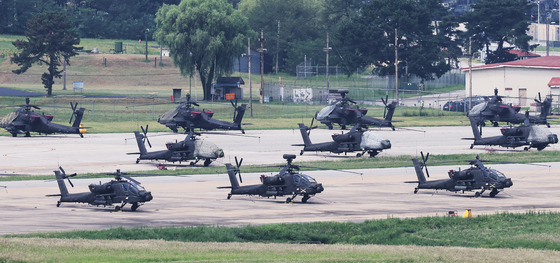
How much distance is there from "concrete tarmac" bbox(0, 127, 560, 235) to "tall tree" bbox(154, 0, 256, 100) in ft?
188

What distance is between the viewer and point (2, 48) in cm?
17462

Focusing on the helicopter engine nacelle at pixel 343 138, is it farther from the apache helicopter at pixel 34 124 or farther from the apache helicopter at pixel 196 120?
the apache helicopter at pixel 34 124

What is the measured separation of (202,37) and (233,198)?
81.6m

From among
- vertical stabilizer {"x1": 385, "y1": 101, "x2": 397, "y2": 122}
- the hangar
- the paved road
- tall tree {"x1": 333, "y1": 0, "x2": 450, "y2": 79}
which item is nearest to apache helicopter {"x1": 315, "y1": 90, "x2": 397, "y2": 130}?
vertical stabilizer {"x1": 385, "y1": 101, "x2": 397, "y2": 122}

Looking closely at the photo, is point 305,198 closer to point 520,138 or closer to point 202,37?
point 520,138

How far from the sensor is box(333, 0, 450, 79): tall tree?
144750 millimetres

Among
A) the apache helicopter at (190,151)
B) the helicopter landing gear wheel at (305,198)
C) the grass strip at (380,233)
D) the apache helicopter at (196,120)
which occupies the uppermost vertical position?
the apache helicopter at (196,120)

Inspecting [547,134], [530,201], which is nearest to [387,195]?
[530,201]

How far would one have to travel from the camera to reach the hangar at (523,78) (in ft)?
388

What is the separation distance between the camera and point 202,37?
122m

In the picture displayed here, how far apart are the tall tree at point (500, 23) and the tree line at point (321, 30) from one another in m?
0.17

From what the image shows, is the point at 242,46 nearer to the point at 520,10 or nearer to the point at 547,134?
the point at 520,10

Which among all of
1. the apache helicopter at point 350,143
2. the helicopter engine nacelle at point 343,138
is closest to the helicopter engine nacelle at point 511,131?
the apache helicopter at point 350,143

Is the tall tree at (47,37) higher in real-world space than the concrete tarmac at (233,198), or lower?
higher
